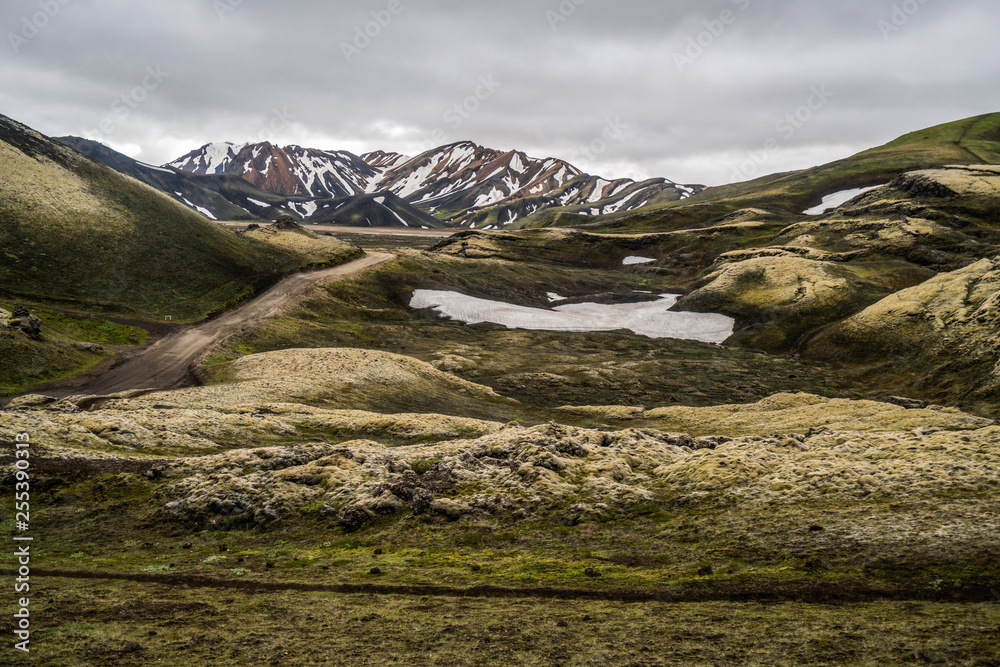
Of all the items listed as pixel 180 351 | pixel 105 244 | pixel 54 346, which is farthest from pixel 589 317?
pixel 105 244

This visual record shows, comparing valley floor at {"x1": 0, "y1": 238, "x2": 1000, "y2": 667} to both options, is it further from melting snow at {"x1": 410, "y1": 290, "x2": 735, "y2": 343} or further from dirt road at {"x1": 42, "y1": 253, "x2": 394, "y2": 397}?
melting snow at {"x1": 410, "y1": 290, "x2": 735, "y2": 343}

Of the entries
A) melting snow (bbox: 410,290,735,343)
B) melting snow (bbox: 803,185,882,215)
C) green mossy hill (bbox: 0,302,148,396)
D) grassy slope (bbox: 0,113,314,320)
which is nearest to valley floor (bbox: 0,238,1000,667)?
green mossy hill (bbox: 0,302,148,396)

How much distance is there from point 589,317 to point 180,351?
222 ft

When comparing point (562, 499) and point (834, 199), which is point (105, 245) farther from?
point (834, 199)

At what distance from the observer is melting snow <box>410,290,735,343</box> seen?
90.9 meters

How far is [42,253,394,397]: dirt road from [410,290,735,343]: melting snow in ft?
73.2

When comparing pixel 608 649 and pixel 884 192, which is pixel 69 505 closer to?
pixel 608 649

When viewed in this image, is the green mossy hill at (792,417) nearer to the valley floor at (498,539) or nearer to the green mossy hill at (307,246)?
the valley floor at (498,539)

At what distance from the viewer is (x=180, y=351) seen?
62031 mm

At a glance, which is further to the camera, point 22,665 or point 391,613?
point 391,613

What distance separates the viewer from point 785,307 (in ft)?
283

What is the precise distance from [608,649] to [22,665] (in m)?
13.5

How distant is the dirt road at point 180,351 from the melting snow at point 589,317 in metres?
22.3

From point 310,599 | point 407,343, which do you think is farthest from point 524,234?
point 310,599
